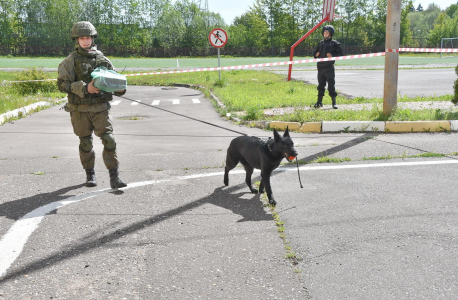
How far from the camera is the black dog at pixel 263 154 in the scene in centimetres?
412

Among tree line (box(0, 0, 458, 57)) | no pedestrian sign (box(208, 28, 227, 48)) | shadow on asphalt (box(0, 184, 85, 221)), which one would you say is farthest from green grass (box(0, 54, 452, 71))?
shadow on asphalt (box(0, 184, 85, 221))

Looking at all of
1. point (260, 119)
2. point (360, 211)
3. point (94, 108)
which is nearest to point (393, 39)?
point (260, 119)

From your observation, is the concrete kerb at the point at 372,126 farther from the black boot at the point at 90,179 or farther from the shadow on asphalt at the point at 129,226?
the black boot at the point at 90,179

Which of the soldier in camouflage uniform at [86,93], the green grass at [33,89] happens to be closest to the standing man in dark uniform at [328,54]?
the soldier in camouflage uniform at [86,93]

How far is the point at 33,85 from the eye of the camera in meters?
16.2

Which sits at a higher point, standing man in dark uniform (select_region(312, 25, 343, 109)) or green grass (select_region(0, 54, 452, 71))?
green grass (select_region(0, 54, 452, 71))

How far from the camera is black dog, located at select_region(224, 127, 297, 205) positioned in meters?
4.12

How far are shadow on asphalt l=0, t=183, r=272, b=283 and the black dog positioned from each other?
0.23m

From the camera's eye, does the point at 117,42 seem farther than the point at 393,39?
Yes

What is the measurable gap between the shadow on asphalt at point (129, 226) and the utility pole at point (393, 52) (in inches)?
185

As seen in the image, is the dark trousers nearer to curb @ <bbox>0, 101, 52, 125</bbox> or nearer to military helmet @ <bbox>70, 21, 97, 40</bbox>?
military helmet @ <bbox>70, 21, 97, 40</bbox>

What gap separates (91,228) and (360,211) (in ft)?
7.99

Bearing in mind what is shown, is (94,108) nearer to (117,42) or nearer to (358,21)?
(117,42)

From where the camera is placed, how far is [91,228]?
12.7 ft
